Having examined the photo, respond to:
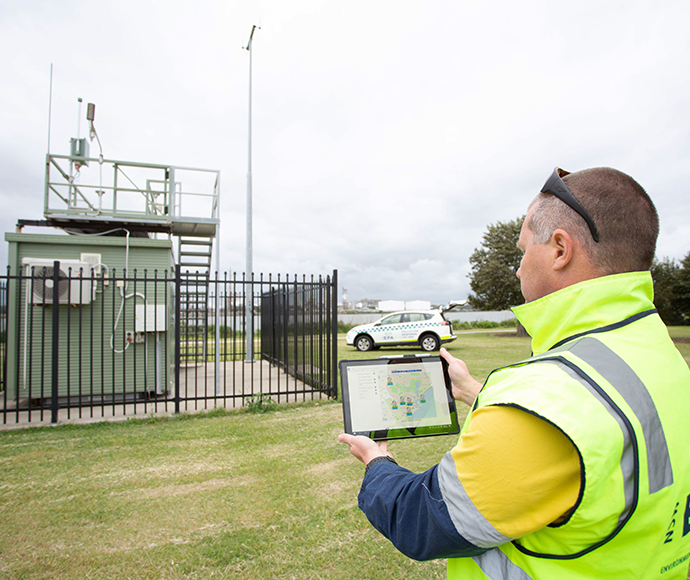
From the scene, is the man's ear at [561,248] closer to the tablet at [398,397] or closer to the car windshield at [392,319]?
the tablet at [398,397]

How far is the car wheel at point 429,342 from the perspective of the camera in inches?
589

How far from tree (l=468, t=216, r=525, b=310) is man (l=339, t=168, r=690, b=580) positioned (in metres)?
25.2

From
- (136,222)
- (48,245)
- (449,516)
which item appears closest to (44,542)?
(449,516)

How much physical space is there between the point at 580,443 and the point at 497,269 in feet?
88.3

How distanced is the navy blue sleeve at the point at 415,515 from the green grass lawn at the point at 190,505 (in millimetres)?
2080

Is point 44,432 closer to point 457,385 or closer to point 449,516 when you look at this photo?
point 457,385

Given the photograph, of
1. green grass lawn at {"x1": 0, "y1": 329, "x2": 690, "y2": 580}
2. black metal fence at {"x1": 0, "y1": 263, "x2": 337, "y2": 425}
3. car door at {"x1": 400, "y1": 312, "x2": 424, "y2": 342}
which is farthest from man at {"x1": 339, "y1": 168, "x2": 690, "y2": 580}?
car door at {"x1": 400, "y1": 312, "x2": 424, "y2": 342}

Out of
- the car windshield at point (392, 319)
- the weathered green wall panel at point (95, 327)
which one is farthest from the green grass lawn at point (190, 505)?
the car windshield at point (392, 319)

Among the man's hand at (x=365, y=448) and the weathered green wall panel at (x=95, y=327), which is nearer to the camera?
the man's hand at (x=365, y=448)

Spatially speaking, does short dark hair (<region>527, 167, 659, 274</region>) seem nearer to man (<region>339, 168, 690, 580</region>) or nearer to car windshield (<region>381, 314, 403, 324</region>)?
man (<region>339, 168, 690, 580</region>)

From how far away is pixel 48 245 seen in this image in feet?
23.5

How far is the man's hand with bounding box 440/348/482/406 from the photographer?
5.29ft

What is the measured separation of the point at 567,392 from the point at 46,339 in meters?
8.32

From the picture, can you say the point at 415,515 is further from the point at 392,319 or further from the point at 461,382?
the point at 392,319
